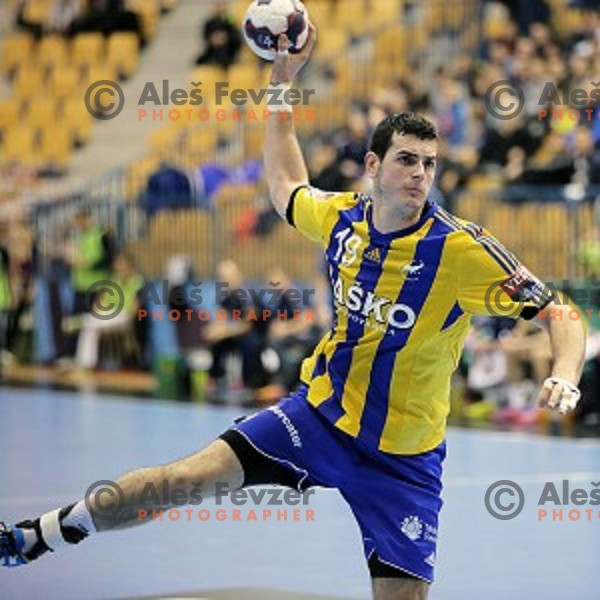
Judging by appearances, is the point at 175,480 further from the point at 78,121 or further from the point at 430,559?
the point at 78,121

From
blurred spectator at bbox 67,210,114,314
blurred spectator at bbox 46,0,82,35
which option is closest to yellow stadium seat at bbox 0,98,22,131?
blurred spectator at bbox 46,0,82,35

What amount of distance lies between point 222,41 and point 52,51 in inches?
177

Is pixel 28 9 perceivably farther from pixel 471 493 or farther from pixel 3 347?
pixel 471 493

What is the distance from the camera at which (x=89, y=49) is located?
2633 centimetres

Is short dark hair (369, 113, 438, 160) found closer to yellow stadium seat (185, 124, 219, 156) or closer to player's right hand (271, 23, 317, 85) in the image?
player's right hand (271, 23, 317, 85)

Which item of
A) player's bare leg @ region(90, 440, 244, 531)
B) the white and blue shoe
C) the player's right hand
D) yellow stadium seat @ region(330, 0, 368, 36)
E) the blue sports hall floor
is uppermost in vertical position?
yellow stadium seat @ region(330, 0, 368, 36)

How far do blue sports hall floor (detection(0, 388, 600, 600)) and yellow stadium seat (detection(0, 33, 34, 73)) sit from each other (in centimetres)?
1383

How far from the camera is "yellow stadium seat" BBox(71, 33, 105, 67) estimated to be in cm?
2631

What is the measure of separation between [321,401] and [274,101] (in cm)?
143

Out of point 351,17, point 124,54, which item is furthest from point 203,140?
point 124,54

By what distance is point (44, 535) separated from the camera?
6949mm

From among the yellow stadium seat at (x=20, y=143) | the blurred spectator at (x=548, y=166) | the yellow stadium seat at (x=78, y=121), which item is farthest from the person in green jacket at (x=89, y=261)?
the yellow stadium seat at (x=20, y=143)

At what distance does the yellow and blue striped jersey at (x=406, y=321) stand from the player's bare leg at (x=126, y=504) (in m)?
0.49

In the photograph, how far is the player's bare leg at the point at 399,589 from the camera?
6.58 meters
